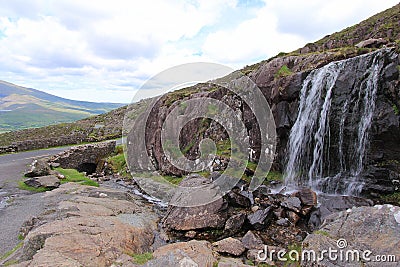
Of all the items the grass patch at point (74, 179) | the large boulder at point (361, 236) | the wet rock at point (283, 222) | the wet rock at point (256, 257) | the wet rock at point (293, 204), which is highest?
the large boulder at point (361, 236)

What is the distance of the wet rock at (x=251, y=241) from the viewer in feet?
33.7

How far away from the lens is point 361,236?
762cm

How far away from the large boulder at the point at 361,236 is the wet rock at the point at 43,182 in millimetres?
15641

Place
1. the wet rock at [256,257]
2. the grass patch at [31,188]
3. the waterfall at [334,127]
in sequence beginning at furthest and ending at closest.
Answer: the grass patch at [31,188], the waterfall at [334,127], the wet rock at [256,257]

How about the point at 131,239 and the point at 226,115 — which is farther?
the point at 226,115

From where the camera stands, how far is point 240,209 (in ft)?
45.4

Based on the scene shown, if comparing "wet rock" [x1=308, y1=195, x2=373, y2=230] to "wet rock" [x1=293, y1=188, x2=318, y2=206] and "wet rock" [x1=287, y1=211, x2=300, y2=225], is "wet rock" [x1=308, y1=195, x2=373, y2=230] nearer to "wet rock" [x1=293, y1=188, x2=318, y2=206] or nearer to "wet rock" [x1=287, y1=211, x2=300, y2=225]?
"wet rock" [x1=293, y1=188, x2=318, y2=206]

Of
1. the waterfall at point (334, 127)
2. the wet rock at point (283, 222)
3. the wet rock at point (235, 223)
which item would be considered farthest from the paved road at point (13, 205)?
the waterfall at point (334, 127)

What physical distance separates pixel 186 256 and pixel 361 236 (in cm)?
543

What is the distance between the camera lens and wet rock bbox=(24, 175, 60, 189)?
54.4ft

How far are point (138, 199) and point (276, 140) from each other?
36.3 ft

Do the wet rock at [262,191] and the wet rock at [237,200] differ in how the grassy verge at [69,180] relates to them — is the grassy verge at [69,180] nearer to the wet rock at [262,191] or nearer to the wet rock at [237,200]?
the wet rock at [237,200]

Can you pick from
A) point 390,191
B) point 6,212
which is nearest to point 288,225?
point 390,191

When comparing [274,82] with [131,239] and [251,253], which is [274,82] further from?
[131,239]
